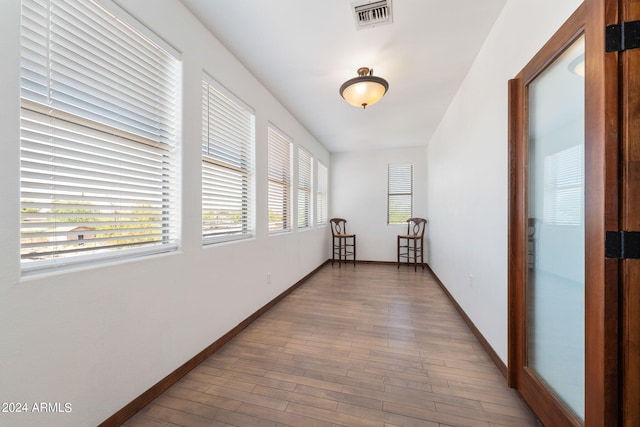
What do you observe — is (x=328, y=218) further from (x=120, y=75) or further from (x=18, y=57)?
(x=18, y=57)

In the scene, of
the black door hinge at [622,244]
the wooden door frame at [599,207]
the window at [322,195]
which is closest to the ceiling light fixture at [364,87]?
the wooden door frame at [599,207]

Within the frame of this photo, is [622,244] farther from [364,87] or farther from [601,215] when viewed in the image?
[364,87]

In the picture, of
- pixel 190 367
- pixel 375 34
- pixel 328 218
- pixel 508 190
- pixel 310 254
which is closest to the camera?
pixel 508 190

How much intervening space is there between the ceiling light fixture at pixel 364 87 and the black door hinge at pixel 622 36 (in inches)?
70.6

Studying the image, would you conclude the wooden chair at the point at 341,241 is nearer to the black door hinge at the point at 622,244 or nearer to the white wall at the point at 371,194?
the white wall at the point at 371,194

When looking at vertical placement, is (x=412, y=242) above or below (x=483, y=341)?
above

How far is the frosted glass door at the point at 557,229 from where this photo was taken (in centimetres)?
119

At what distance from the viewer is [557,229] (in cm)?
Answer: 134

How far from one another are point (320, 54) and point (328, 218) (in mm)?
4238

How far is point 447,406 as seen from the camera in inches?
61.3

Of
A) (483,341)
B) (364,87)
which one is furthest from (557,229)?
(364,87)

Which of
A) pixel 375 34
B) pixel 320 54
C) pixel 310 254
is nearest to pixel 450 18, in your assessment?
pixel 375 34

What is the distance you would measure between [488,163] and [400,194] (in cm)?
394

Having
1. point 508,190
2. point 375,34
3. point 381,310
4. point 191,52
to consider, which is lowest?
point 381,310
